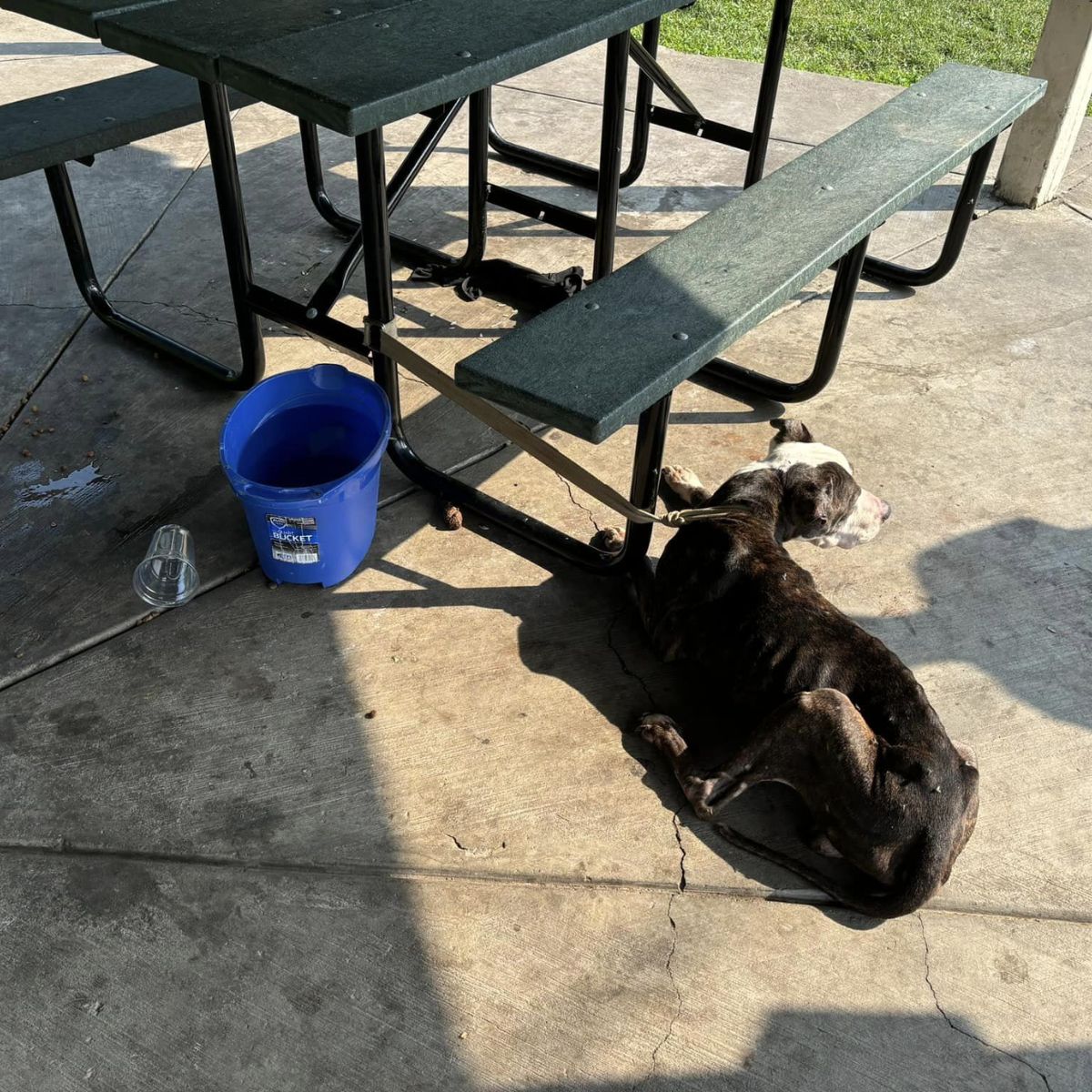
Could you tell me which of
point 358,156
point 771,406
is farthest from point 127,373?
point 771,406

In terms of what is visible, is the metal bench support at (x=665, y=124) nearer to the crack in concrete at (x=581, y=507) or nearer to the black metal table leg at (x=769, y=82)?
the black metal table leg at (x=769, y=82)

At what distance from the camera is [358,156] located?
2.92m

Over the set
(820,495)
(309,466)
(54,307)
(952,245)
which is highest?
(820,495)

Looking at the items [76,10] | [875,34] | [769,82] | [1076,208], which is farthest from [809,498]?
[875,34]

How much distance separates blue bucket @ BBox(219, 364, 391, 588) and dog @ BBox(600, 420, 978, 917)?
0.82 metres

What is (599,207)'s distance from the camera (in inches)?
151

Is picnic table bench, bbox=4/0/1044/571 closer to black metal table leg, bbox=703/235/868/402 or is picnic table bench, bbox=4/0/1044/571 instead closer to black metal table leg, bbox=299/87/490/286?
black metal table leg, bbox=703/235/868/402

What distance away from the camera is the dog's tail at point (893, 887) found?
2320 mm

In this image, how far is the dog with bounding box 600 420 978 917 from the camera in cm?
235

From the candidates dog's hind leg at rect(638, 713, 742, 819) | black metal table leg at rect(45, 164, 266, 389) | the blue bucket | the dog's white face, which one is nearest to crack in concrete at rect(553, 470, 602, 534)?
the dog's white face

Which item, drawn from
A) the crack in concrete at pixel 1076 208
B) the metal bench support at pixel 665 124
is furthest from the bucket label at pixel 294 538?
the crack in concrete at pixel 1076 208

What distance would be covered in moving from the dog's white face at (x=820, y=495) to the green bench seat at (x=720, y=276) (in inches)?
16.8

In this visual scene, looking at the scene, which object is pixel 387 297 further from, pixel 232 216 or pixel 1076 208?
pixel 1076 208

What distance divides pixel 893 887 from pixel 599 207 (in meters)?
2.48
